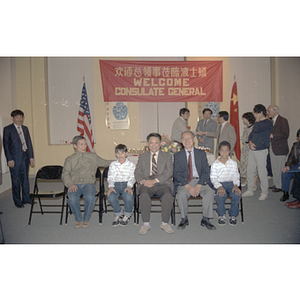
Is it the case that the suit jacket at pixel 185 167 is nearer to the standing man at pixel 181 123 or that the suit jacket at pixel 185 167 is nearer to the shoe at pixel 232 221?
the shoe at pixel 232 221

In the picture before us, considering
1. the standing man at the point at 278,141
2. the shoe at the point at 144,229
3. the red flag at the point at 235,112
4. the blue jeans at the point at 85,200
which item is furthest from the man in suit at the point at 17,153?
the red flag at the point at 235,112

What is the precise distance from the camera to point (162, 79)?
670cm

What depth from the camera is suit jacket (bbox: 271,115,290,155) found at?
4945 millimetres

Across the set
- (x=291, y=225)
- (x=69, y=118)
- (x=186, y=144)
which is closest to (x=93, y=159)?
(x=186, y=144)

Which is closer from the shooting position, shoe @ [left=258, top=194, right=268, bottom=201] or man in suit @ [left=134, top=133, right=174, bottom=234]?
man in suit @ [left=134, top=133, right=174, bottom=234]

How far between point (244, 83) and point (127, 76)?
3233mm

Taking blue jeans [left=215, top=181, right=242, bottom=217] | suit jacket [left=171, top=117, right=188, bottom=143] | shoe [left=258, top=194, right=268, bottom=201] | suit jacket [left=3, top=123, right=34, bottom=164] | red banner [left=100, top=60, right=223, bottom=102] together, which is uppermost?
red banner [left=100, top=60, right=223, bottom=102]

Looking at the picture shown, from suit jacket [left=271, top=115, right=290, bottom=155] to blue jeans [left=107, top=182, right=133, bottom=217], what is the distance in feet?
10.4

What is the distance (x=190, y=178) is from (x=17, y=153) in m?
2.99

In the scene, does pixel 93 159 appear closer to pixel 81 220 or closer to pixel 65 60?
pixel 81 220

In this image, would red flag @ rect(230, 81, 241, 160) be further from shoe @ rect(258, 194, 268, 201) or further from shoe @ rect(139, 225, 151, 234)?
shoe @ rect(139, 225, 151, 234)

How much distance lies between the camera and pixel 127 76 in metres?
6.50

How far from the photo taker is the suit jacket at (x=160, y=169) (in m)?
3.62

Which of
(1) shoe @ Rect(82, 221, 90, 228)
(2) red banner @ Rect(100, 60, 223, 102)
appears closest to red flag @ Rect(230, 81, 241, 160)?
(2) red banner @ Rect(100, 60, 223, 102)
